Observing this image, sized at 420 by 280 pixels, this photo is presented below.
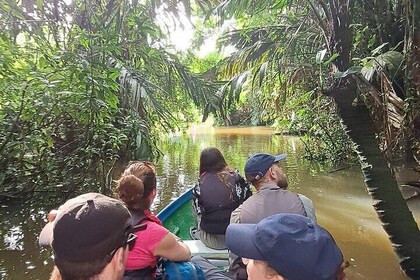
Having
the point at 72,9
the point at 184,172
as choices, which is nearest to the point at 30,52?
the point at 72,9

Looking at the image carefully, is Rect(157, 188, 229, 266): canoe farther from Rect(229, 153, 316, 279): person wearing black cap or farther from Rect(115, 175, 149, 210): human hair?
Rect(115, 175, 149, 210): human hair

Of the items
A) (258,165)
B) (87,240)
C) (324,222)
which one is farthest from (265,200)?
(324,222)

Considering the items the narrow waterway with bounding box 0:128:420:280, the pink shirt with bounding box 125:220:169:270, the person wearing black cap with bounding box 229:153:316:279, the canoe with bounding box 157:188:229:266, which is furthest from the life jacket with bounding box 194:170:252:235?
the narrow waterway with bounding box 0:128:420:280

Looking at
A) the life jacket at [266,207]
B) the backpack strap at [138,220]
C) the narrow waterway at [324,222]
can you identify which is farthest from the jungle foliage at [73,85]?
the life jacket at [266,207]

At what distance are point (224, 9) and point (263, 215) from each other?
3173 millimetres

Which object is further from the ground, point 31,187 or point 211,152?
point 211,152

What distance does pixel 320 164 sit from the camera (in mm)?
10734

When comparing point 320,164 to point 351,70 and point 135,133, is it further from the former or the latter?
point 351,70

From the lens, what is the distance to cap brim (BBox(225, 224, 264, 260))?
1.20 meters

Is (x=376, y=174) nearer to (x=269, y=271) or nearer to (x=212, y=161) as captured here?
(x=212, y=161)

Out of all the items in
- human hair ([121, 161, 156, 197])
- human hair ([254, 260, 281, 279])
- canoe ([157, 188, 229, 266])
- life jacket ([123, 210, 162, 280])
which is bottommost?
canoe ([157, 188, 229, 266])

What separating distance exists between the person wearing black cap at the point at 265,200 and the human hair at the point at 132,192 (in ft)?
1.92

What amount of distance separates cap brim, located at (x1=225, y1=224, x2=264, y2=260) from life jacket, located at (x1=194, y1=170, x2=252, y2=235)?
1906 millimetres

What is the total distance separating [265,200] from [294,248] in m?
1.13
